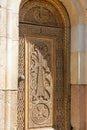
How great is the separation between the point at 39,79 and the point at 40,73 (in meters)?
0.07

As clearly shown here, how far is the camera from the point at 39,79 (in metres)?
4.18

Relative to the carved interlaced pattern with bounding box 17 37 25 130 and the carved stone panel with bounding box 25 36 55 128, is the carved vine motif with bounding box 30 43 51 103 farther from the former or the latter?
the carved interlaced pattern with bounding box 17 37 25 130

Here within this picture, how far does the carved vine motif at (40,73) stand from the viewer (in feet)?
13.6

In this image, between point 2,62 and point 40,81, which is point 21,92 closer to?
point 40,81

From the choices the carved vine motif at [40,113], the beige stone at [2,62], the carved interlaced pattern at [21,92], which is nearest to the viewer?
the beige stone at [2,62]

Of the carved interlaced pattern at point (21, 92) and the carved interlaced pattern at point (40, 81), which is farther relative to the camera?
the carved interlaced pattern at point (40, 81)

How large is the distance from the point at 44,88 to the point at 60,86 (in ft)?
0.78

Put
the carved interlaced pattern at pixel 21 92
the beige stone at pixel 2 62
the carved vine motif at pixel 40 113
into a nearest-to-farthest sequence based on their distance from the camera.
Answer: the beige stone at pixel 2 62 → the carved interlaced pattern at pixel 21 92 → the carved vine motif at pixel 40 113

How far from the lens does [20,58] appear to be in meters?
4.04

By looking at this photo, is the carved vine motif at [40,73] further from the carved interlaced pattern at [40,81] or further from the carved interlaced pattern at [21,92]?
the carved interlaced pattern at [21,92]

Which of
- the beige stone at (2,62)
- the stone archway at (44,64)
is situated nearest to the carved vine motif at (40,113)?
the stone archway at (44,64)

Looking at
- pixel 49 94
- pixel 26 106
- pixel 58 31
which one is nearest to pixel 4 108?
pixel 26 106

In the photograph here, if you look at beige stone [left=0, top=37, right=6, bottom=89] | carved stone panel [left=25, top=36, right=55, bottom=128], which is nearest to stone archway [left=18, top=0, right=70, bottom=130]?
carved stone panel [left=25, top=36, right=55, bottom=128]

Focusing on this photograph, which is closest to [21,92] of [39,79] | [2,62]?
[39,79]
